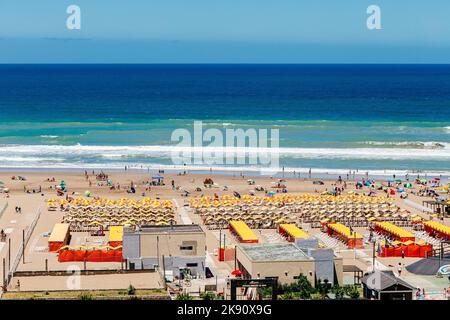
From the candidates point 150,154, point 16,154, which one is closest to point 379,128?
point 150,154

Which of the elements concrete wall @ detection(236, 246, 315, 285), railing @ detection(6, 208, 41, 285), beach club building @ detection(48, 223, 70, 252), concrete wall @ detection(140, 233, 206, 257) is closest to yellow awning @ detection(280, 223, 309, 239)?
concrete wall @ detection(140, 233, 206, 257)

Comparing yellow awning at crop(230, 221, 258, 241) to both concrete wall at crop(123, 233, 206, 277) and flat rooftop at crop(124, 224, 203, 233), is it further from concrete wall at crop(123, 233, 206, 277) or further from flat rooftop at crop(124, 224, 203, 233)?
concrete wall at crop(123, 233, 206, 277)

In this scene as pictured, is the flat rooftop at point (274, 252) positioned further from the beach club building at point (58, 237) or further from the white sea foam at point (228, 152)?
the white sea foam at point (228, 152)

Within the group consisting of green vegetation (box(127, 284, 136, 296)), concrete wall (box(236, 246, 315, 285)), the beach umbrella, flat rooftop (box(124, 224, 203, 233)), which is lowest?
the beach umbrella
